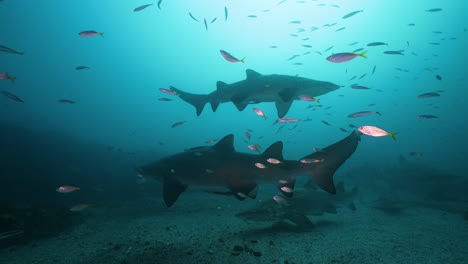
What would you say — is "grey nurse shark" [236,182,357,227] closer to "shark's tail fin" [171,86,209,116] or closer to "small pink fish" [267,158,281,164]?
"small pink fish" [267,158,281,164]

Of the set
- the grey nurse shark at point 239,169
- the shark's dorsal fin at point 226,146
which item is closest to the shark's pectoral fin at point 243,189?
the grey nurse shark at point 239,169

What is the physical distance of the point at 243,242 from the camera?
17.0ft

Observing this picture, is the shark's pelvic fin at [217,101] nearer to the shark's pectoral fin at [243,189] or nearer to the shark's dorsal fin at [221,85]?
the shark's dorsal fin at [221,85]

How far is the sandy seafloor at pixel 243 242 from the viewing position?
14.6 feet

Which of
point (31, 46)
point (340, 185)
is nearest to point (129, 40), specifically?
point (31, 46)

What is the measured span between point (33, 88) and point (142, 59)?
231ft

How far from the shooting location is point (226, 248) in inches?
187

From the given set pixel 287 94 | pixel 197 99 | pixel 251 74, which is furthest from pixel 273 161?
pixel 197 99

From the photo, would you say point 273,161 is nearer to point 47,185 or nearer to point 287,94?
point 287,94

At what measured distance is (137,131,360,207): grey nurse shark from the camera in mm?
4105

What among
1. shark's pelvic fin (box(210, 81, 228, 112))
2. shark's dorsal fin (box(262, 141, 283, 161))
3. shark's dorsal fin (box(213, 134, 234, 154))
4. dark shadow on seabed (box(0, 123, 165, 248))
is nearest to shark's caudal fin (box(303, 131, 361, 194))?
shark's dorsal fin (box(262, 141, 283, 161))

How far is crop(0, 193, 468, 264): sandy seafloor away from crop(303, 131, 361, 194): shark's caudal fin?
1.64 m

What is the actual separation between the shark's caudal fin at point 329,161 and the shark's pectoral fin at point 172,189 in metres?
2.71

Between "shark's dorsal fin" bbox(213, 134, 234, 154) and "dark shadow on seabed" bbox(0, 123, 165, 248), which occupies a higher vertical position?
"shark's dorsal fin" bbox(213, 134, 234, 154)
